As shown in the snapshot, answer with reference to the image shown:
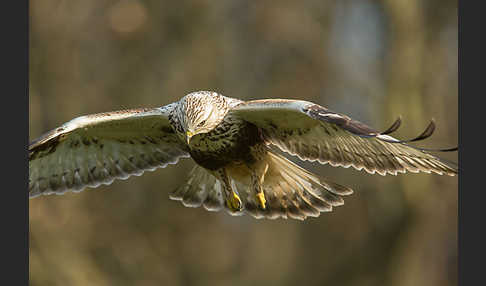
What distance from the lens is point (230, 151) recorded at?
601 cm

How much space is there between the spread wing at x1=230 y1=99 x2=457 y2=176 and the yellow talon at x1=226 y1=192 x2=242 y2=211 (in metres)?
0.64

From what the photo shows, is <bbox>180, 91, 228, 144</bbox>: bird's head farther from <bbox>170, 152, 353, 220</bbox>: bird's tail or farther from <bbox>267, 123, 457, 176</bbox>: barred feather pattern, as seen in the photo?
<bbox>170, 152, 353, 220</bbox>: bird's tail

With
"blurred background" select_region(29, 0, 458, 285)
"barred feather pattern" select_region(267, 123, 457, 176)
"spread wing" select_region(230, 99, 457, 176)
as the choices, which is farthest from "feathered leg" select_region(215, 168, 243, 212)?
"blurred background" select_region(29, 0, 458, 285)

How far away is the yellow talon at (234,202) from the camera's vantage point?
6543mm

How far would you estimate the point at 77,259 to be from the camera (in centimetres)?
1232

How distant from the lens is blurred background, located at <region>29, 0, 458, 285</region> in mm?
11961

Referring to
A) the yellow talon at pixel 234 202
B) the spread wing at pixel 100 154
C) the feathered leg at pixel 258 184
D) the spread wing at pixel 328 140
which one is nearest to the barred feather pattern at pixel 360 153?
the spread wing at pixel 328 140

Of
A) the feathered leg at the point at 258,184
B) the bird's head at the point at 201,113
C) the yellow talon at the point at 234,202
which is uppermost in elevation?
the bird's head at the point at 201,113

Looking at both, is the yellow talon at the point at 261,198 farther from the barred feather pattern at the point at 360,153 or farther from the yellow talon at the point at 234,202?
the barred feather pattern at the point at 360,153

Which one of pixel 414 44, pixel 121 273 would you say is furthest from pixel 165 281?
pixel 414 44

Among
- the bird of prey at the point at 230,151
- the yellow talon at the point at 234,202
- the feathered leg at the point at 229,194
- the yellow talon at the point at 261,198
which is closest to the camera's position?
the bird of prey at the point at 230,151

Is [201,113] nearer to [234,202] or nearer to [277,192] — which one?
[234,202]

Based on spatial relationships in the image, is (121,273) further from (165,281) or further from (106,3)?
(106,3)

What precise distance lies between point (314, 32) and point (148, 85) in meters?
3.02
